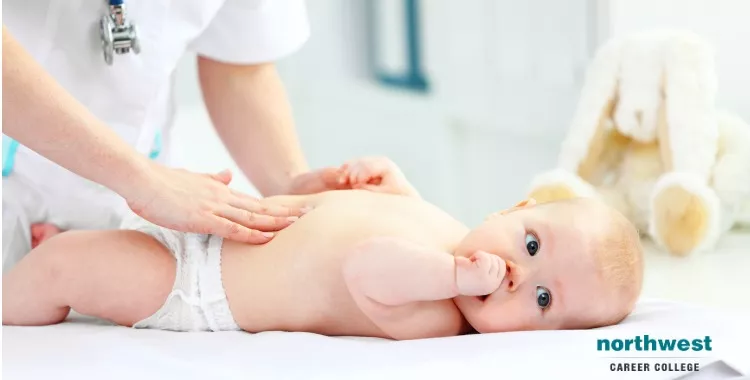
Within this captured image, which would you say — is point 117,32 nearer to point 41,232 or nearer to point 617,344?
point 41,232

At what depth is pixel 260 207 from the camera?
1.29 meters

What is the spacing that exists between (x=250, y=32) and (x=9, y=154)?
411 millimetres

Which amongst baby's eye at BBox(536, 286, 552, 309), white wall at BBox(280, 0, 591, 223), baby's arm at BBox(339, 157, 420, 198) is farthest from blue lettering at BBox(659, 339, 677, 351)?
white wall at BBox(280, 0, 591, 223)

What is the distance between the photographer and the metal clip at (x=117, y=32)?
138cm

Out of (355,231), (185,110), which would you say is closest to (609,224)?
(355,231)

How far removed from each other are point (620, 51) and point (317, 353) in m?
1.02

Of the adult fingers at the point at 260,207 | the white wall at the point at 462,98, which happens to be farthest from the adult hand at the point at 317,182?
the white wall at the point at 462,98

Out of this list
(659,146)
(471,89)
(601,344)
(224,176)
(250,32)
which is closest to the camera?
(601,344)

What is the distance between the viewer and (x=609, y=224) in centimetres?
116

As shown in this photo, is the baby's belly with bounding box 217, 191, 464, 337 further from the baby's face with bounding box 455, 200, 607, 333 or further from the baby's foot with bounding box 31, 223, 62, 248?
the baby's foot with bounding box 31, 223, 62, 248

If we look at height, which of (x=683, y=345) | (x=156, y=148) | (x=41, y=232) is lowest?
(x=683, y=345)

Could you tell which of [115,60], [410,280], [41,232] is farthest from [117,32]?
[410,280]

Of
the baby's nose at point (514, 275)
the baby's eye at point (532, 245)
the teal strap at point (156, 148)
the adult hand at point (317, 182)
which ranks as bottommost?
the baby's nose at point (514, 275)

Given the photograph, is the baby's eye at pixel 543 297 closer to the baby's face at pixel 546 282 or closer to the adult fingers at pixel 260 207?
the baby's face at pixel 546 282
